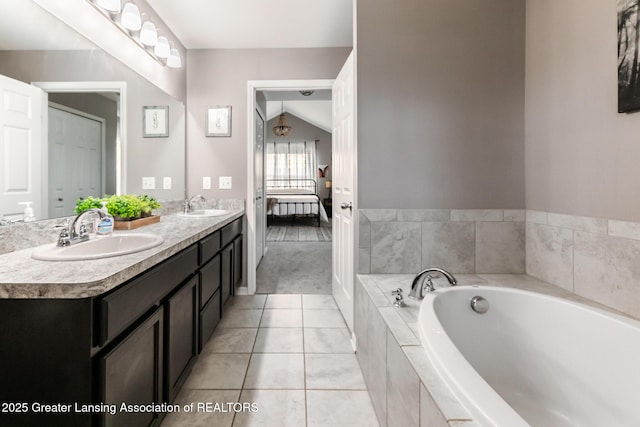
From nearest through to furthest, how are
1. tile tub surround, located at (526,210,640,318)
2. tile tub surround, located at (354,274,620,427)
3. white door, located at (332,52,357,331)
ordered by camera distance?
tile tub surround, located at (354,274,620,427), tile tub surround, located at (526,210,640,318), white door, located at (332,52,357,331)

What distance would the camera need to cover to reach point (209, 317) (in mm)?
1851

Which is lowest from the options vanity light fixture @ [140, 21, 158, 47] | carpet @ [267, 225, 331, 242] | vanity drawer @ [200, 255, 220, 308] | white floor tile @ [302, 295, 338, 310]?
white floor tile @ [302, 295, 338, 310]

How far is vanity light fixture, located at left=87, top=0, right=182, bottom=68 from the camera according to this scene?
1.71 meters

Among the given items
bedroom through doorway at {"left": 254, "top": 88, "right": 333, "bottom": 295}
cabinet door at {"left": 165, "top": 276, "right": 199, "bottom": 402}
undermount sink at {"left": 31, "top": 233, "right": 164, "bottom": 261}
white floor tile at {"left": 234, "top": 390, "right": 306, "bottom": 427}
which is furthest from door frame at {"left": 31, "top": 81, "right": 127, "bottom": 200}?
bedroom through doorway at {"left": 254, "top": 88, "right": 333, "bottom": 295}

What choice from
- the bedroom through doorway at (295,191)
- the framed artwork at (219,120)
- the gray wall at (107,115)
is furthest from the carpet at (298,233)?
the gray wall at (107,115)

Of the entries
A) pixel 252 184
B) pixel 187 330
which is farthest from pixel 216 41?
pixel 187 330

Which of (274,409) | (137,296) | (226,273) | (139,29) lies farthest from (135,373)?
(139,29)

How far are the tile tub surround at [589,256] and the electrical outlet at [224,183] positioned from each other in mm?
2461

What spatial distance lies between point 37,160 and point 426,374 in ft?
5.68

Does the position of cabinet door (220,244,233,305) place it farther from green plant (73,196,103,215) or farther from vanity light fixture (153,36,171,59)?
vanity light fixture (153,36,171,59)

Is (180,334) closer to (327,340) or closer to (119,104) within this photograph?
(327,340)

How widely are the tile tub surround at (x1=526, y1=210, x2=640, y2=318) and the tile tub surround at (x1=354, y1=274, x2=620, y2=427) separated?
0.07m

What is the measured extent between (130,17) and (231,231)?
1572 millimetres

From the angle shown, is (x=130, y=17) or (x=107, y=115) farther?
(x=130, y=17)
